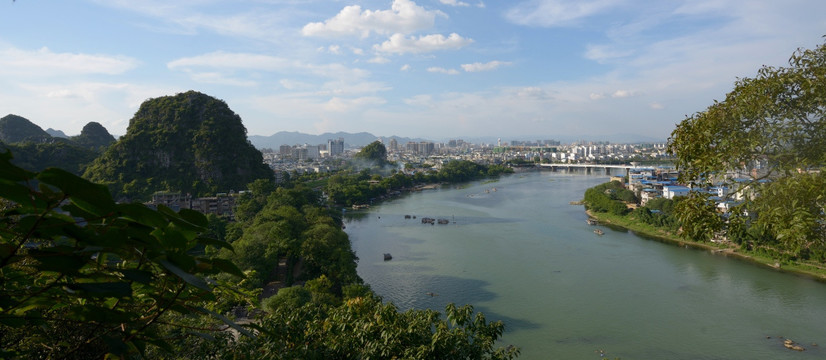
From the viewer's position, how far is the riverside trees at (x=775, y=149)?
3.95ft

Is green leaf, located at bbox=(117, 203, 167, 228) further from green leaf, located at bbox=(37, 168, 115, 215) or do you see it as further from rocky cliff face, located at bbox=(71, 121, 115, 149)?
rocky cliff face, located at bbox=(71, 121, 115, 149)

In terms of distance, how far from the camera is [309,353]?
5.57 ft

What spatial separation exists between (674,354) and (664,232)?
6470 millimetres

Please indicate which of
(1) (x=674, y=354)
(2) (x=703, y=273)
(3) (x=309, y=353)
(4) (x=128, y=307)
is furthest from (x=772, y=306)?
(4) (x=128, y=307)

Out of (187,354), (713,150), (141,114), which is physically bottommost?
(187,354)

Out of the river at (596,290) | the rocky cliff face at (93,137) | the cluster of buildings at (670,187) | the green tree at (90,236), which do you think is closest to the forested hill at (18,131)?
the rocky cliff face at (93,137)

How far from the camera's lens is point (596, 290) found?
6758mm

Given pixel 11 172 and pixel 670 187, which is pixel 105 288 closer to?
pixel 11 172

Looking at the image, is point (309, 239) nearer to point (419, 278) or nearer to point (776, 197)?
point (419, 278)

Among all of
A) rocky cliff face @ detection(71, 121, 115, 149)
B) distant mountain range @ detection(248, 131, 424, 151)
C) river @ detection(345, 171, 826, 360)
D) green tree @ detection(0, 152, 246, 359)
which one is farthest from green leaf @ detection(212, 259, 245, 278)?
distant mountain range @ detection(248, 131, 424, 151)

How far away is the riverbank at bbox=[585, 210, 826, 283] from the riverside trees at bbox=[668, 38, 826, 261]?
452cm

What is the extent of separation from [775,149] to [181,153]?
18.0 meters

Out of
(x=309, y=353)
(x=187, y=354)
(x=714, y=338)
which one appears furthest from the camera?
(x=714, y=338)

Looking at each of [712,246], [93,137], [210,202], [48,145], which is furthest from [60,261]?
[93,137]
